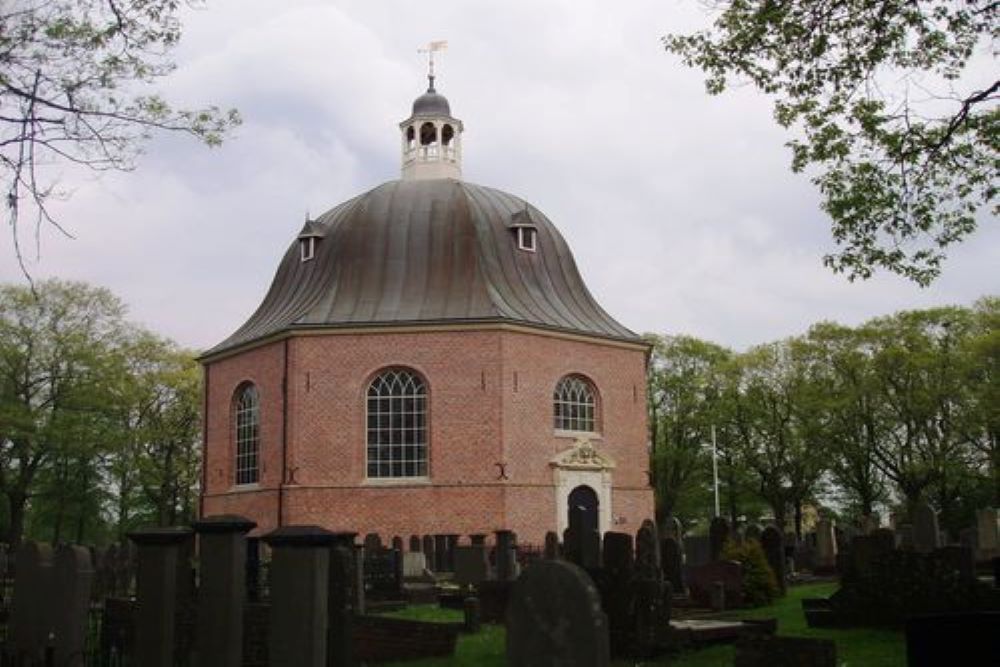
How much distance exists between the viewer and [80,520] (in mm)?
38125

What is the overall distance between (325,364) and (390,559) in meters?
11.2

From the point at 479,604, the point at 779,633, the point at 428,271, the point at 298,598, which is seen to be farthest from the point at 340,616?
the point at 428,271

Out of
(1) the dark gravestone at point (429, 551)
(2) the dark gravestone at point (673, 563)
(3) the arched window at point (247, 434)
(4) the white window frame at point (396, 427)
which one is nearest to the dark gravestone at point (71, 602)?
(2) the dark gravestone at point (673, 563)

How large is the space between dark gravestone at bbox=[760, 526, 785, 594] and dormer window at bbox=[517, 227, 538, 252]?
14685 mm

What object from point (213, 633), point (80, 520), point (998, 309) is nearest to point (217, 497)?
point (80, 520)

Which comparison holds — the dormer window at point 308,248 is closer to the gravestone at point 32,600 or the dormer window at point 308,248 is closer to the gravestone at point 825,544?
the gravestone at point 825,544

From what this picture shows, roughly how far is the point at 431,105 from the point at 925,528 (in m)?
21.9

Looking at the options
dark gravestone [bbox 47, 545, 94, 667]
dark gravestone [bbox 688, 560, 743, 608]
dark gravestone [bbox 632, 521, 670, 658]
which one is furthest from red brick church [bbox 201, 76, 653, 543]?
dark gravestone [bbox 47, 545, 94, 667]

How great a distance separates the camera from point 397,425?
26.4 m

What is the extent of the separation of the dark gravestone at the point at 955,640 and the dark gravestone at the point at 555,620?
4.53ft

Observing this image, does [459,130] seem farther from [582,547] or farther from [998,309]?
[582,547]

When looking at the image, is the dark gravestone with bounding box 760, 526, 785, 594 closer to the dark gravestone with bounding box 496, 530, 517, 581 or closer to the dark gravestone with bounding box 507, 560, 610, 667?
the dark gravestone with bounding box 496, 530, 517, 581

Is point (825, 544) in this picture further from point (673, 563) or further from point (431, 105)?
point (431, 105)

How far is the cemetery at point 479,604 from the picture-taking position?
15.6 ft
